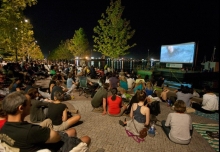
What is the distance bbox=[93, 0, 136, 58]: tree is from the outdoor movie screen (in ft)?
24.7

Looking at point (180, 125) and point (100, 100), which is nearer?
point (180, 125)

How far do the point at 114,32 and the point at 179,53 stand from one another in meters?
10.5

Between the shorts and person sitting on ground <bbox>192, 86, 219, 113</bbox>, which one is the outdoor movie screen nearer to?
person sitting on ground <bbox>192, 86, 219, 113</bbox>

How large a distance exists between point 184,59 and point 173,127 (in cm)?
2076

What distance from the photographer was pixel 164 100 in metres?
9.51

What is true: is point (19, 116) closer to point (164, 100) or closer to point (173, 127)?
point (173, 127)

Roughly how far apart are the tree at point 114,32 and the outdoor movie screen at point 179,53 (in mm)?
7527

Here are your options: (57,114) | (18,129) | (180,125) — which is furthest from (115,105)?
(18,129)

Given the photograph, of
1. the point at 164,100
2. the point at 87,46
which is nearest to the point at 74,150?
the point at 164,100

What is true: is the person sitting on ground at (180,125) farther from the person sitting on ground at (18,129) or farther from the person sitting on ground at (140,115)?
the person sitting on ground at (18,129)

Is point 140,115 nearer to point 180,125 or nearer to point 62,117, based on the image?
point 180,125

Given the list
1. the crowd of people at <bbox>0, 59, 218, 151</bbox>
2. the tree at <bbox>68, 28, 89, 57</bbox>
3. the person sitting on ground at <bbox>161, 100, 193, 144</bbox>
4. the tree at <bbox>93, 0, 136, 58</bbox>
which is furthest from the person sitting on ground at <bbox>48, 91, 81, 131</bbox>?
the tree at <bbox>68, 28, 89, 57</bbox>

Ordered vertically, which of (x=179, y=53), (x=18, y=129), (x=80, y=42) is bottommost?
(x=18, y=129)

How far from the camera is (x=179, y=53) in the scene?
24.4m
